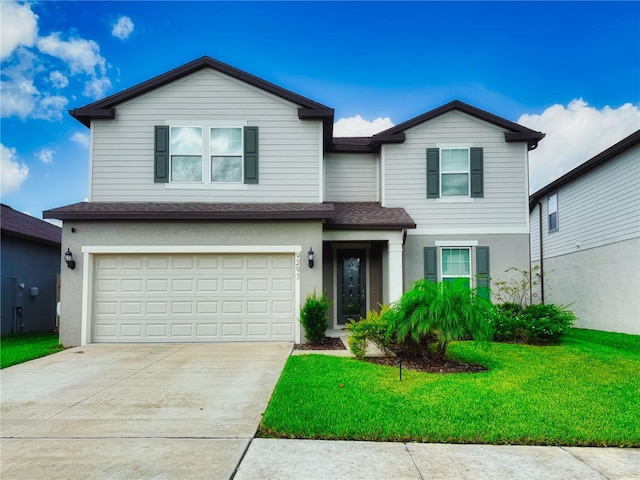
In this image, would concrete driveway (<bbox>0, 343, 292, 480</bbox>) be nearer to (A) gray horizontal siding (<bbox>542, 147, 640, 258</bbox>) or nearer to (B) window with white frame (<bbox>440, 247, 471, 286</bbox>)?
(B) window with white frame (<bbox>440, 247, 471, 286</bbox>)

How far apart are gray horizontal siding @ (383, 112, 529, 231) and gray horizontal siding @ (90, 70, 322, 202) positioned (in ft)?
8.62

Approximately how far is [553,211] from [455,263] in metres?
7.07

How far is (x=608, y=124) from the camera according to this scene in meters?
18.3

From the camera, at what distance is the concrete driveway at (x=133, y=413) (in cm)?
384

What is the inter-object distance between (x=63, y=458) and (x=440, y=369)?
5.32 meters

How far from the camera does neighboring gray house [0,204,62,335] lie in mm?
13344

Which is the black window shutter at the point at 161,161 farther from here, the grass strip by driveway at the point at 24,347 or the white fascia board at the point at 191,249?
the grass strip by driveway at the point at 24,347

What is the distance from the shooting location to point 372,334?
7.94 m

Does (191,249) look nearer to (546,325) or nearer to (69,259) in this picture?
(69,259)

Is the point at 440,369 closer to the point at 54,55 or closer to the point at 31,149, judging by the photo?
the point at 54,55

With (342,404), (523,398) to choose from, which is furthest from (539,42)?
(342,404)

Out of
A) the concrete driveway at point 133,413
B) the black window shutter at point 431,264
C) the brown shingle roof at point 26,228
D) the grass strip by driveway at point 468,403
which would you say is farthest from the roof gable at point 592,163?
Answer: the brown shingle roof at point 26,228

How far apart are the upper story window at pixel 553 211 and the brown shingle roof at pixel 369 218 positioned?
792cm

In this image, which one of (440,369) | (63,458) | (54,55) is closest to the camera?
(63,458)
